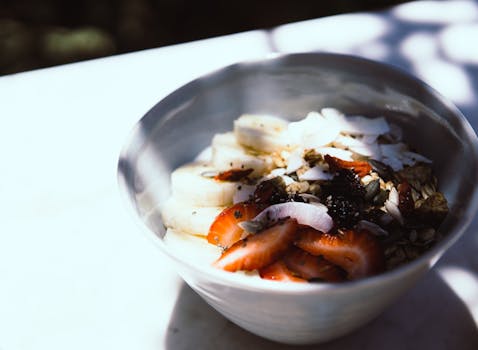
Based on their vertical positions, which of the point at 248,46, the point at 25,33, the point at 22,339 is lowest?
the point at 25,33

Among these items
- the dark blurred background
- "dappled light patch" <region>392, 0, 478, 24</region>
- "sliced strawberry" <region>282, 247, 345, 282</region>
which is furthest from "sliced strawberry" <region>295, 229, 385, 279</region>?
the dark blurred background

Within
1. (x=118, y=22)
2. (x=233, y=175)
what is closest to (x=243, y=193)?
(x=233, y=175)

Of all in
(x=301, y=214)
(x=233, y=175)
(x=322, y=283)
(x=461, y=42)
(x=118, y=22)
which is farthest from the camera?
(x=118, y=22)

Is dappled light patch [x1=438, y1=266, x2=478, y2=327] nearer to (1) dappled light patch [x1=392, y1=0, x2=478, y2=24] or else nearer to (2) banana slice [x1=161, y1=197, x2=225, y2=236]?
(2) banana slice [x1=161, y1=197, x2=225, y2=236]

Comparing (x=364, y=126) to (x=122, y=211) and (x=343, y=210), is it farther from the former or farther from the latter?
(x=122, y=211)

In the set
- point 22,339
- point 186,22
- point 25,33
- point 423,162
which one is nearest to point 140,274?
point 22,339

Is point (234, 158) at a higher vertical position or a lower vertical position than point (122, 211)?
higher

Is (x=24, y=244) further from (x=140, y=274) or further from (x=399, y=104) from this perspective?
(x=399, y=104)
